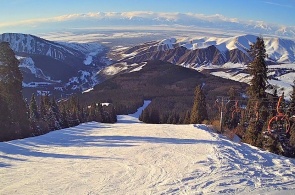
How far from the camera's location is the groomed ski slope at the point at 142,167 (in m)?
13.4

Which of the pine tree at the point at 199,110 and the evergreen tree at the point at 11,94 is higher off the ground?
the evergreen tree at the point at 11,94

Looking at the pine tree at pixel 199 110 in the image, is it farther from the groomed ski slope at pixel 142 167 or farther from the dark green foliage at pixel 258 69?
the groomed ski slope at pixel 142 167

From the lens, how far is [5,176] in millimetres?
15039

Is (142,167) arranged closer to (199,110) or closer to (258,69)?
(258,69)

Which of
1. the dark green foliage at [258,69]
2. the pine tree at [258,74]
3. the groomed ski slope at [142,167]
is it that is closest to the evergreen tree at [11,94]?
the groomed ski slope at [142,167]

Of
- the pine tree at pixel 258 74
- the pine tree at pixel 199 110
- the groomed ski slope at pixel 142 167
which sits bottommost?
the pine tree at pixel 199 110

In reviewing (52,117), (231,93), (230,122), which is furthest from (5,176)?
(231,93)

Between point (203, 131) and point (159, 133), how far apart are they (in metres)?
3.50

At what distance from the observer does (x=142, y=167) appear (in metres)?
16.3

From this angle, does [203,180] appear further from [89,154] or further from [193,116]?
[193,116]

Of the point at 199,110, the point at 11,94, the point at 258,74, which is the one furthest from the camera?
the point at 199,110

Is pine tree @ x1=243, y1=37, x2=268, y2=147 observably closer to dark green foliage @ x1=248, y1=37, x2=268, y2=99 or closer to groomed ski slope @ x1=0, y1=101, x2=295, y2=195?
dark green foliage @ x1=248, y1=37, x2=268, y2=99

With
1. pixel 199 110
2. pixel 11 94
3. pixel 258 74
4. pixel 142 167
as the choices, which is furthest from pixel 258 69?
pixel 11 94

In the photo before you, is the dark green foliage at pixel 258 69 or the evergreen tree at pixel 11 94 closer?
the dark green foliage at pixel 258 69
